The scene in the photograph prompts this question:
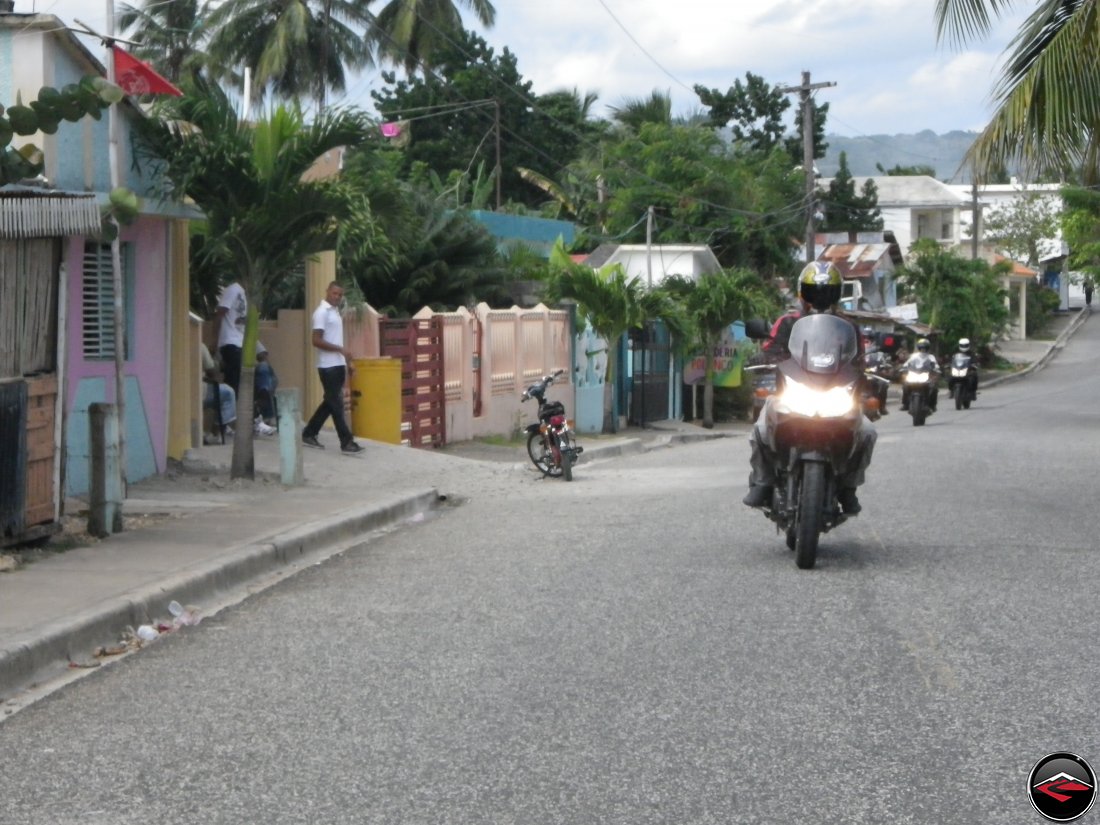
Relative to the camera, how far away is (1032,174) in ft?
61.6

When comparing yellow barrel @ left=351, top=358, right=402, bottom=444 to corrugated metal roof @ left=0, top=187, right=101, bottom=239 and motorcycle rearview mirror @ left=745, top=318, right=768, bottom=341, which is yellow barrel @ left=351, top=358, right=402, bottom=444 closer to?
corrugated metal roof @ left=0, top=187, right=101, bottom=239

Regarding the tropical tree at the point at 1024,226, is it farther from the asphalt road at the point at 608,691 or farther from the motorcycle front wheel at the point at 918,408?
the asphalt road at the point at 608,691

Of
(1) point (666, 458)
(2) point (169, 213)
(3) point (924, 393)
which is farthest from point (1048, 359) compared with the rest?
(2) point (169, 213)

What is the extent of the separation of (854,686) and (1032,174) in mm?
13775

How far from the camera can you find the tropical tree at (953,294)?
55.7 m

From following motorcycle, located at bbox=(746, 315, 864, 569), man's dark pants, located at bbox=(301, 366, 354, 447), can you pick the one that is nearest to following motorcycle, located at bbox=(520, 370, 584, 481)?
man's dark pants, located at bbox=(301, 366, 354, 447)

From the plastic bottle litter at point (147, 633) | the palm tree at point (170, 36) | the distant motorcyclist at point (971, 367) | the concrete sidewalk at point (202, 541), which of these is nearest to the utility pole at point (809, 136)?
the distant motorcyclist at point (971, 367)

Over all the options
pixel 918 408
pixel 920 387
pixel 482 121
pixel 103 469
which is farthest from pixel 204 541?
pixel 482 121

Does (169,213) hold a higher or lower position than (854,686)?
higher

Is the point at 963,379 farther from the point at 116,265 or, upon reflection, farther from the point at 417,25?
the point at 116,265

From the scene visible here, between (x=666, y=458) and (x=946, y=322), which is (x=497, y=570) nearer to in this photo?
(x=666, y=458)

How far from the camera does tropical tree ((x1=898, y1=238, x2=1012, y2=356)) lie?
5569 centimetres

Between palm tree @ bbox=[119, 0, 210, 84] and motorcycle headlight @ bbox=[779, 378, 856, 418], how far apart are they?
36820 mm

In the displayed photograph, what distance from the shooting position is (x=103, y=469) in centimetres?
1081
